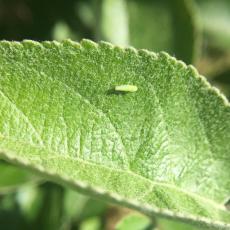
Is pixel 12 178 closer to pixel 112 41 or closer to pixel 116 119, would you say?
pixel 112 41

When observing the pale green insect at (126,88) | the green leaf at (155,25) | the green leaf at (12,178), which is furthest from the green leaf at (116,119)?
the green leaf at (155,25)

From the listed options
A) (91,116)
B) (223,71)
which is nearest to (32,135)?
(91,116)

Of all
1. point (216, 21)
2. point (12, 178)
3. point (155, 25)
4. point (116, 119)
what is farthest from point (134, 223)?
point (216, 21)

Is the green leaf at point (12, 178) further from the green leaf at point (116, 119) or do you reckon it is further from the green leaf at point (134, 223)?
the green leaf at point (116, 119)

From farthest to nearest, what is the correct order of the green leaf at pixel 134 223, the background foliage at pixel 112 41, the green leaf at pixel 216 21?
the green leaf at pixel 216 21 < the background foliage at pixel 112 41 < the green leaf at pixel 134 223

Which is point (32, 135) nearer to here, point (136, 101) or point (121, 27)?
point (136, 101)

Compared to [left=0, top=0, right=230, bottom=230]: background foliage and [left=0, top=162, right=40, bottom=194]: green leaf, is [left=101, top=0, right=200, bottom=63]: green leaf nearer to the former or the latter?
[left=0, top=0, right=230, bottom=230]: background foliage

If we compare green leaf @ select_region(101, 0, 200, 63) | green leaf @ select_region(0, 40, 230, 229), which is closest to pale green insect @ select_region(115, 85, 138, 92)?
green leaf @ select_region(0, 40, 230, 229)
